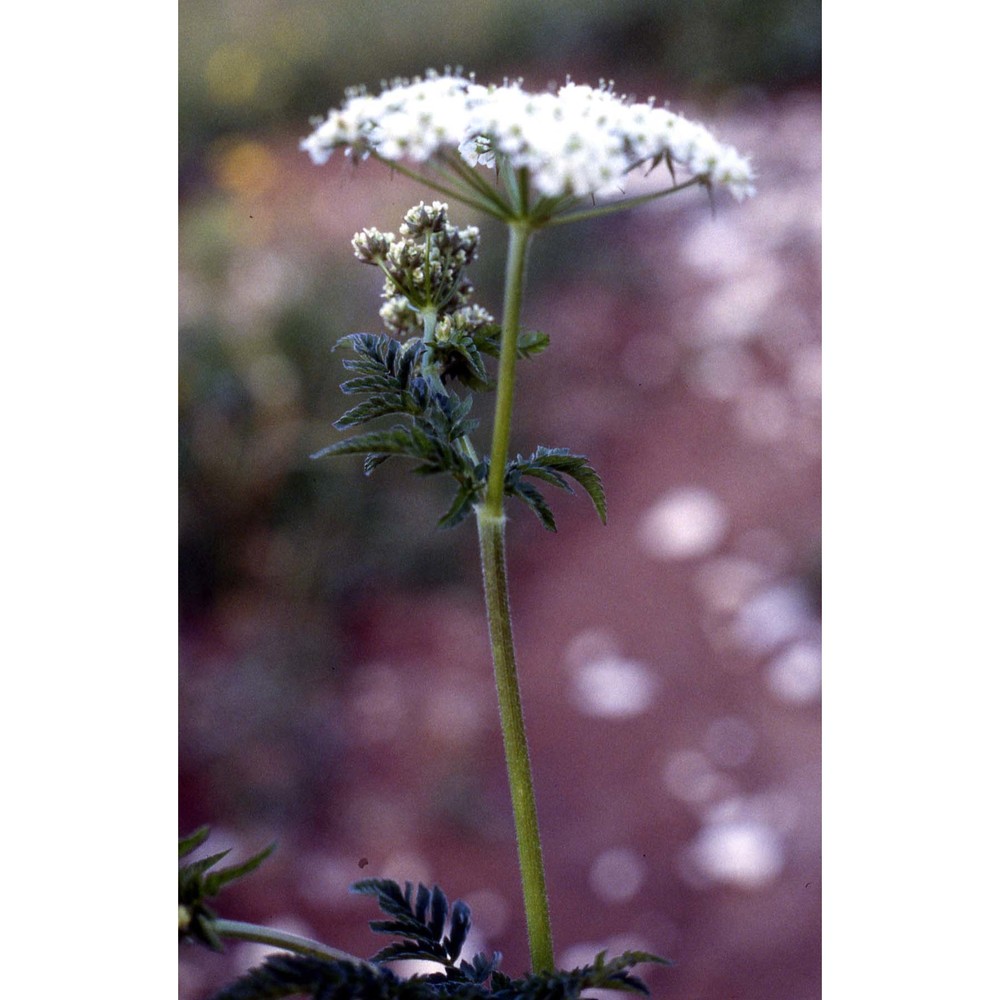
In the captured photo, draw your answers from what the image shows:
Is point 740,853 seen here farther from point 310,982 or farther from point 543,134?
point 543,134

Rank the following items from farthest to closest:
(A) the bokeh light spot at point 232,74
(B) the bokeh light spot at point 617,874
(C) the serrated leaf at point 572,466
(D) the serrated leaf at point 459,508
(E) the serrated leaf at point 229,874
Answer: (B) the bokeh light spot at point 617,874 → (A) the bokeh light spot at point 232,74 → (C) the serrated leaf at point 572,466 → (D) the serrated leaf at point 459,508 → (E) the serrated leaf at point 229,874

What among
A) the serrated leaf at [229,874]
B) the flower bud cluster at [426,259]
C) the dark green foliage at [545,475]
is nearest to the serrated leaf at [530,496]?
the dark green foliage at [545,475]

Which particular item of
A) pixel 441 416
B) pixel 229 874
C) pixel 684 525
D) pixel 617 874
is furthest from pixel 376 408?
pixel 684 525

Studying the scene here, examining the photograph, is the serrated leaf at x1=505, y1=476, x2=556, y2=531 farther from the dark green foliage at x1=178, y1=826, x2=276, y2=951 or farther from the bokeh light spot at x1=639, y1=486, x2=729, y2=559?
the bokeh light spot at x1=639, y1=486, x2=729, y2=559

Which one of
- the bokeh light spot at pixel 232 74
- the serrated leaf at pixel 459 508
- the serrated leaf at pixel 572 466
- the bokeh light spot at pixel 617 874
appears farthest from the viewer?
the bokeh light spot at pixel 617 874

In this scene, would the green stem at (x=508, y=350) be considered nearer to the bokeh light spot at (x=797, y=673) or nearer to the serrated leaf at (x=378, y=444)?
the serrated leaf at (x=378, y=444)

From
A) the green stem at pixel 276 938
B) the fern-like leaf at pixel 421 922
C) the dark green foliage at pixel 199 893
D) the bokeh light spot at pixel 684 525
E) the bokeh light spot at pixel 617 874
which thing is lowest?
the bokeh light spot at pixel 617 874
